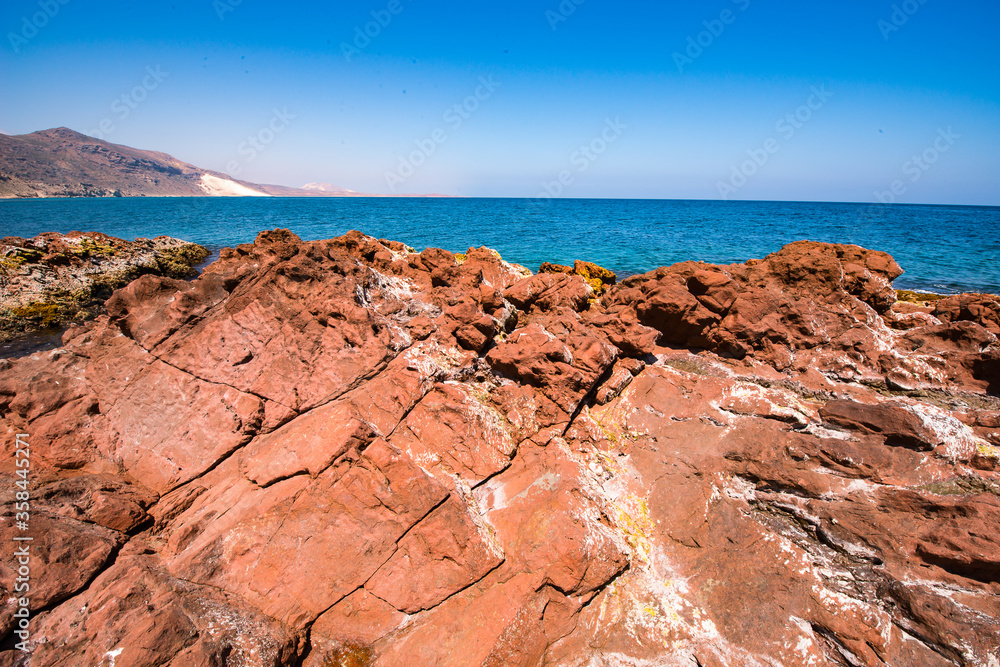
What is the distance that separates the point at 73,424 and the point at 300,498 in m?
3.54

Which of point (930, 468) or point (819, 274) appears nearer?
point (930, 468)

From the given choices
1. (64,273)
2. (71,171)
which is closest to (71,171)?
(71,171)

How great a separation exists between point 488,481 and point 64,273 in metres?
21.5

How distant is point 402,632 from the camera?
442 cm

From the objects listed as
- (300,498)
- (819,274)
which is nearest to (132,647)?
(300,498)

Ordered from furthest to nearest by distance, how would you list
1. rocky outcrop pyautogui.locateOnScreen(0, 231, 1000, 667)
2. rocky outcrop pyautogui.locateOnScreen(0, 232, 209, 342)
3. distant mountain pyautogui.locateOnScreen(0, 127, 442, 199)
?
1. distant mountain pyautogui.locateOnScreen(0, 127, 442, 199)
2. rocky outcrop pyautogui.locateOnScreen(0, 232, 209, 342)
3. rocky outcrop pyautogui.locateOnScreen(0, 231, 1000, 667)

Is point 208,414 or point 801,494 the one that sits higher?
point 208,414

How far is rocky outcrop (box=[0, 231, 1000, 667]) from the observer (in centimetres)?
421

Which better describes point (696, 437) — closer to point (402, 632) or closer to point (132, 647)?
point (402, 632)

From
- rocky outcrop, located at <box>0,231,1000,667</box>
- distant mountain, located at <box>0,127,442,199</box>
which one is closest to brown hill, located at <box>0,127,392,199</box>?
distant mountain, located at <box>0,127,442,199</box>

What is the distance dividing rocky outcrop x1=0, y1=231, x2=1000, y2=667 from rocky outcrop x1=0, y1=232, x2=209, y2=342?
36.5 feet

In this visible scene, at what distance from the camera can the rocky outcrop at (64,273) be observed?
13.7 metres

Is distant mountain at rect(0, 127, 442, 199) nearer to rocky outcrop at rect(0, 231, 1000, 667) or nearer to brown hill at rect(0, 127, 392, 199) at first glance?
brown hill at rect(0, 127, 392, 199)

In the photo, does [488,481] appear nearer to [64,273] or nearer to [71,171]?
[64,273]
